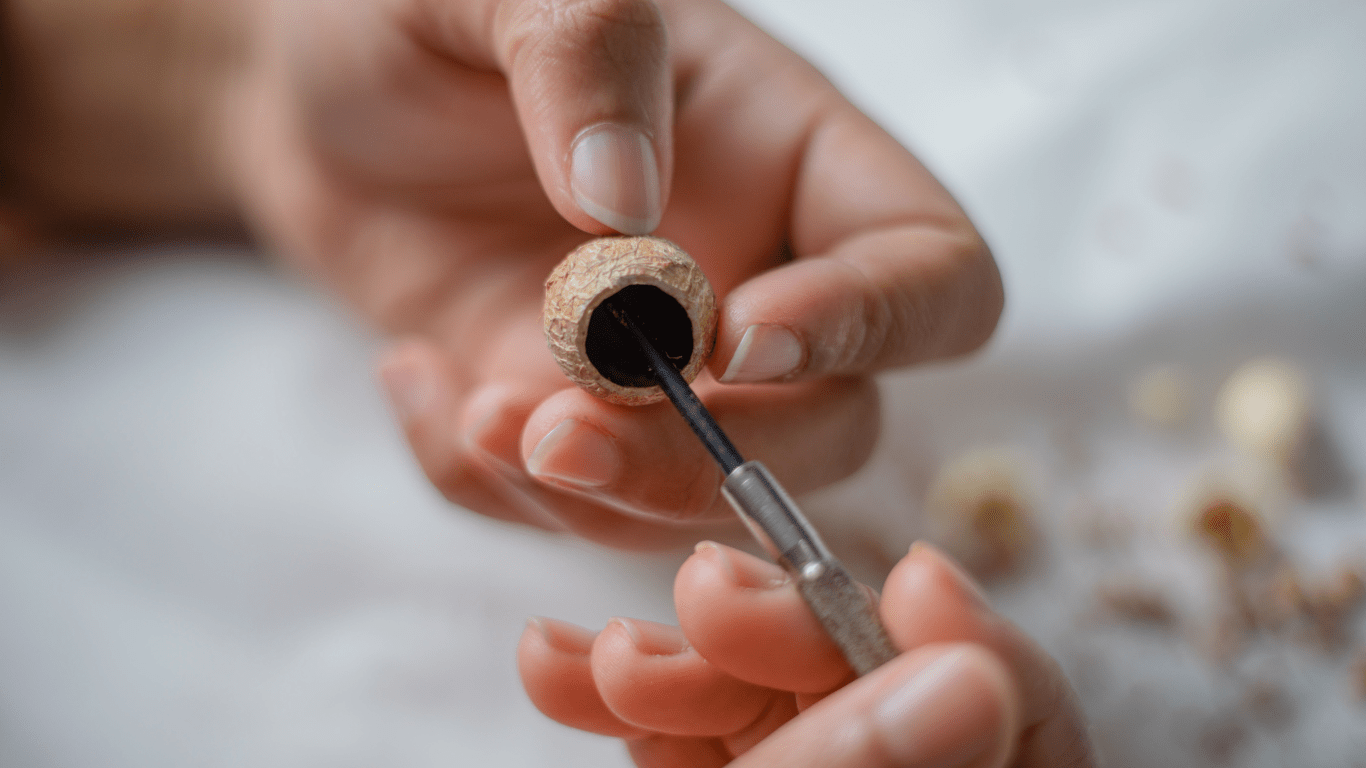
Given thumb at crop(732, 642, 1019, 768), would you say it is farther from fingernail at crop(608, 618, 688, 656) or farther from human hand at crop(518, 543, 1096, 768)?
fingernail at crop(608, 618, 688, 656)

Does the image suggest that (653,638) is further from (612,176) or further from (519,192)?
(519,192)

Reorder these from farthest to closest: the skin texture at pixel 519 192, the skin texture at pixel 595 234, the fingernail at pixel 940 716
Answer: the skin texture at pixel 519 192 → the skin texture at pixel 595 234 → the fingernail at pixel 940 716

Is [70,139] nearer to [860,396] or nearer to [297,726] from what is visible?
[297,726]

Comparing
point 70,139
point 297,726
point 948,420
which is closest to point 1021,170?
point 948,420

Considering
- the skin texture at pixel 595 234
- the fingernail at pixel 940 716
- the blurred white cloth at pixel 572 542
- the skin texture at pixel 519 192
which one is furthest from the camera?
the blurred white cloth at pixel 572 542

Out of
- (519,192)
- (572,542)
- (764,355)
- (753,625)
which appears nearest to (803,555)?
(753,625)

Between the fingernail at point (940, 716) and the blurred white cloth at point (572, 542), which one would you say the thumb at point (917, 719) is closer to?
the fingernail at point (940, 716)

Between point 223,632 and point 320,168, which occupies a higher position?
point 320,168

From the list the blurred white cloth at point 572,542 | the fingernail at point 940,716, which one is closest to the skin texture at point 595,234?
the fingernail at point 940,716
